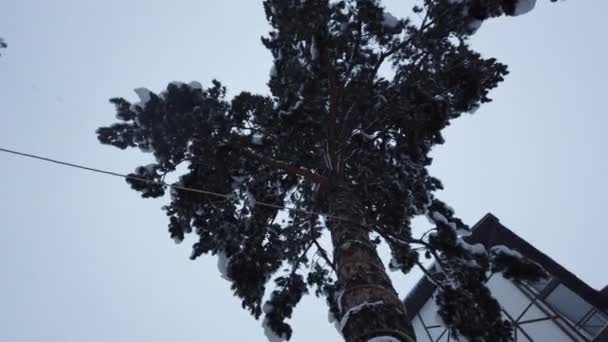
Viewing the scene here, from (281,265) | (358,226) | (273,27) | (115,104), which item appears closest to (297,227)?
(281,265)

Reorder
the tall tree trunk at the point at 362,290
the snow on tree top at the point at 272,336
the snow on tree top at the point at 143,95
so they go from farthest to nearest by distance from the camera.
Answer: the snow on tree top at the point at 143,95
the snow on tree top at the point at 272,336
the tall tree trunk at the point at 362,290

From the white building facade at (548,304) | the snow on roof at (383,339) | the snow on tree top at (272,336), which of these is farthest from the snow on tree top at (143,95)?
the white building facade at (548,304)

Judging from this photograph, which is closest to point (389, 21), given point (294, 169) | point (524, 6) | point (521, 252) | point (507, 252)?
point (524, 6)

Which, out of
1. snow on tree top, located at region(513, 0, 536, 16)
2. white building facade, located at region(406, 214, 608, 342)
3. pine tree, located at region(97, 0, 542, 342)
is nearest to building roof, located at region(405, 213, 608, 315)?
white building facade, located at region(406, 214, 608, 342)

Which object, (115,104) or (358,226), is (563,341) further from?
(115,104)

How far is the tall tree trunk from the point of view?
3.17 m

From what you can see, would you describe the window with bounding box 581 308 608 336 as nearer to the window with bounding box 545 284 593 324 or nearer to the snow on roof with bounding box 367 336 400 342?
the window with bounding box 545 284 593 324

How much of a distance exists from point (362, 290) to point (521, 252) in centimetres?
859

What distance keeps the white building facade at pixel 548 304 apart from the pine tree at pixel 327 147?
6.84 ft

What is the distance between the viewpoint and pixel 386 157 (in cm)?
766

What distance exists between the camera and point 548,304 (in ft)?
29.3

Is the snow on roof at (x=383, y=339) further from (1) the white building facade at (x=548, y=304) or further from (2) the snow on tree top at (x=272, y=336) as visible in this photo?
(1) the white building facade at (x=548, y=304)

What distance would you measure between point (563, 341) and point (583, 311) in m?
1.08

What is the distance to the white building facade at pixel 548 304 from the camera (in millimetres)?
8102
